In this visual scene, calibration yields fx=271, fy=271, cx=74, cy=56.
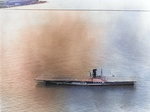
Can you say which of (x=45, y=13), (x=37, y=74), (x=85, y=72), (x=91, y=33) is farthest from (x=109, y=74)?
(x=45, y=13)

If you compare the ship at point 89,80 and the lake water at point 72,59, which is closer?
the lake water at point 72,59

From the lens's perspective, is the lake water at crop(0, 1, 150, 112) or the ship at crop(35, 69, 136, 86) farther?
the ship at crop(35, 69, 136, 86)

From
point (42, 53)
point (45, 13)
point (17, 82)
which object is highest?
point (45, 13)

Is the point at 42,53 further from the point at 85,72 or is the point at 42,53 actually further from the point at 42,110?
the point at 42,110
